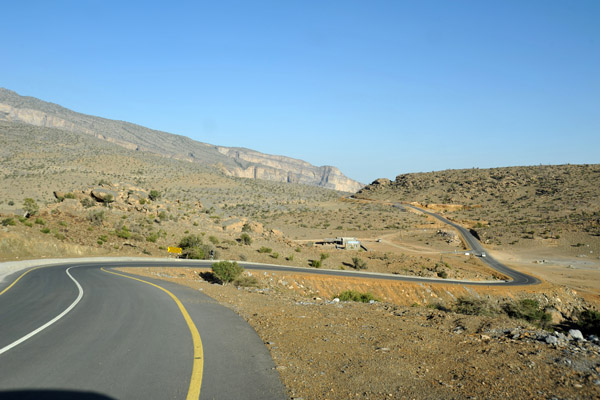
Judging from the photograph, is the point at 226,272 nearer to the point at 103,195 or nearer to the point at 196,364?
the point at 196,364

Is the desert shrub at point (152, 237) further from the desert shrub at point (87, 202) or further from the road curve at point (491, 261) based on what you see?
the road curve at point (491, 261)

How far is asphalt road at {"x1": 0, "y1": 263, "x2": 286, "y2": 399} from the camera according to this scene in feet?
15.6

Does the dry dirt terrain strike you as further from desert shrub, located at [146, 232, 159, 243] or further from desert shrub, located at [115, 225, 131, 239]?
desert shrub, located at [115, 225, 131, 239]

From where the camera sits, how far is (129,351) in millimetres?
6328

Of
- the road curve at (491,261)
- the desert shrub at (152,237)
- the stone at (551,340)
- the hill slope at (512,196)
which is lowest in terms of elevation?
the desert shrub at (152,237)

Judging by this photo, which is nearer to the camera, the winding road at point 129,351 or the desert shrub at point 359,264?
the winding road at point 129,351

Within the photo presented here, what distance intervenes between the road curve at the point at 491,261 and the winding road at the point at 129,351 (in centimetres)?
3523

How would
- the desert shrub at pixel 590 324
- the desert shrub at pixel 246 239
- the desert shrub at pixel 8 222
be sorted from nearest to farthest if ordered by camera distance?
the desert shrub at pixel 590 324, the desert shrub at pixel 8 222, the desert shrub at pixel 246 239

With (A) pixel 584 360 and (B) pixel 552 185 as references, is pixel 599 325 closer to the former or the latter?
(A) pixel 584 360

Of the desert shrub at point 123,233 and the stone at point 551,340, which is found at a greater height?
the stone at point 551,340

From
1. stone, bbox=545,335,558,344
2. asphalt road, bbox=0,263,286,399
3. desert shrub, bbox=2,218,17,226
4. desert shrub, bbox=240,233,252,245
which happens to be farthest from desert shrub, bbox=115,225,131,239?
stone, bbox=545,335,558,344

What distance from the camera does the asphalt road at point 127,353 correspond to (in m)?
4.75

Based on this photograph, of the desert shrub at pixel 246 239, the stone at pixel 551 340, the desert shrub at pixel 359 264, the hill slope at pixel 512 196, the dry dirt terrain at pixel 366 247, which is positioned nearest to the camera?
the dry dirt terrain at pixel 366 247

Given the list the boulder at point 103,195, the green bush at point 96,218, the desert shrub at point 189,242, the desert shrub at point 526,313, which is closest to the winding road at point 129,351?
the desert shrub at point 526,313
